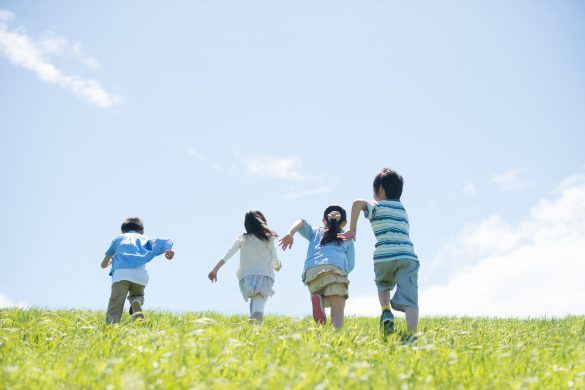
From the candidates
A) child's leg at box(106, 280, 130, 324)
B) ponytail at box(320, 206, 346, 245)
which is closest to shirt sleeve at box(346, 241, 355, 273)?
ponytail at box(320, 206, 346, 245)

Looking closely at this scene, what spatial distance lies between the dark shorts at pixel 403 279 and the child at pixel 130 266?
4.01 meters

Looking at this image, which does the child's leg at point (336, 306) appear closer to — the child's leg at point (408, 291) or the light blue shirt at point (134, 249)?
the child's leg at point (408, 291)

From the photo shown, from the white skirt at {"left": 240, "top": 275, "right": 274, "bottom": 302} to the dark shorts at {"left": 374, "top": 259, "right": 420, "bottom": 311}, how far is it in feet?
7.96

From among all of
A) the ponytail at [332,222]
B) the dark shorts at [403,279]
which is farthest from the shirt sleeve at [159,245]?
the dark shorts at [403,279]

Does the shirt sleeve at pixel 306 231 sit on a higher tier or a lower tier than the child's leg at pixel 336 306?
higher

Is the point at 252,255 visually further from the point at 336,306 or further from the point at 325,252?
the point at 336,306

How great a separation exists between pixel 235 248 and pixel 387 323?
3.15 metres

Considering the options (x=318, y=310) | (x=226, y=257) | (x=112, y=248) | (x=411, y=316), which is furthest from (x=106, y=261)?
(x=411, y=316)

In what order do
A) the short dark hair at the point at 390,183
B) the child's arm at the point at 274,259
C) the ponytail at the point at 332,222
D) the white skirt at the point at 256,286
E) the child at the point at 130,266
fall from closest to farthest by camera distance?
the short dark hair at the point at 390,183 → the ponytail at the point at 332,222 → the white skirt at the point at 256,286 → the child at the point at 130,266 → the child's arm at the point at 274,259

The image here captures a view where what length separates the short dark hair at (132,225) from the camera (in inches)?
411

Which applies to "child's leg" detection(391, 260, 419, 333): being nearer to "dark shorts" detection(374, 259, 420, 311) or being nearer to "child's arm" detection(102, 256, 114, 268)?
"dark shorts" detection(374, 259, 420, 311)

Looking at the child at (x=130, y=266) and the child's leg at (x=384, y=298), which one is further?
the child at (x=130, y=266)

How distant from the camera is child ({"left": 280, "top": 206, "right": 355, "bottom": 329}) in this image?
883cm

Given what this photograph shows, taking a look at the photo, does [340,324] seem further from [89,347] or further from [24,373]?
[24,373]
